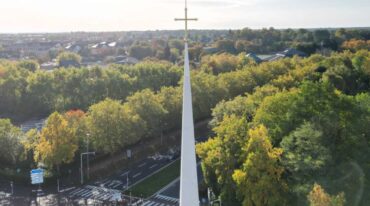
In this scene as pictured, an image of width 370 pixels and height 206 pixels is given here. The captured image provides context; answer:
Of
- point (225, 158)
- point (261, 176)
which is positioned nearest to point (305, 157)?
point (261, 176)

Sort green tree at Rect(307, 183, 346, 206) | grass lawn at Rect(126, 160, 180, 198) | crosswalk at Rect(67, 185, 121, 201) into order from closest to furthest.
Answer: green tree at Rect(307, 183, 346, 206)
crosswalk at Rect(67, 185, 121, 201)
grass lawn at Rect(126, 160, 180, 198)

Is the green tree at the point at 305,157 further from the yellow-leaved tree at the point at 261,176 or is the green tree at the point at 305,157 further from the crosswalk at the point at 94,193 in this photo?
the crosswalk at the point at 94,193

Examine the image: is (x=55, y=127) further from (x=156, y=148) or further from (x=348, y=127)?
(x=348, y=127)

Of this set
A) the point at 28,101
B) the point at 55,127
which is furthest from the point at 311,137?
the point at 28,101

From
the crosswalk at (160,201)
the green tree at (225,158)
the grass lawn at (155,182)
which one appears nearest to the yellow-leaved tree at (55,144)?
the grass lawn at (155,182)

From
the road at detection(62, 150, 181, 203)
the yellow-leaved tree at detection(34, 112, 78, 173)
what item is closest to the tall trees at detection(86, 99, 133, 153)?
the yellow-leaved tree at detection(34, 112, 78, 173)

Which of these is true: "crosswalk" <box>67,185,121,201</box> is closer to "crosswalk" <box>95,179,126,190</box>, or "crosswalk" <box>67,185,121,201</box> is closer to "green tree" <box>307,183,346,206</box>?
"crosswalk" <box>95,179,126,190</box>
